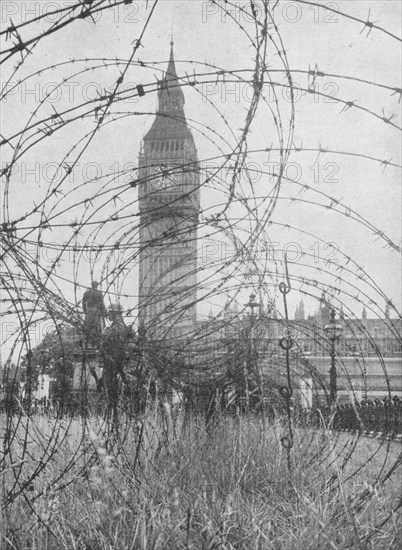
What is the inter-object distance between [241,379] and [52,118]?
205 inches

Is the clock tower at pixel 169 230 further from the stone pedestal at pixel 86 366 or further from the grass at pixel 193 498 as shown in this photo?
the grass at pixel 193 498

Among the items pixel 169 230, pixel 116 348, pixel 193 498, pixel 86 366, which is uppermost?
pixel 169 230

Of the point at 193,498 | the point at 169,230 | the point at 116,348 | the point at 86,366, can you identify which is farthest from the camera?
the point at 86,366

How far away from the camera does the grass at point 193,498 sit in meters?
2.88

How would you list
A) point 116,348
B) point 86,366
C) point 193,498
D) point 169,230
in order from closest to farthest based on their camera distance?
point 169,230, point 193,498, point 116,348, point 86,366

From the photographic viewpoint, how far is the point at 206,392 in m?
8.03

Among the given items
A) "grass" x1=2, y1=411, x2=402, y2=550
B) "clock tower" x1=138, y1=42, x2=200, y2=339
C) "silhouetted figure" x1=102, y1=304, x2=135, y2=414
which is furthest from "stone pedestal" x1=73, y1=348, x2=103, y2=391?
"clock tower" x1=138, y1=42, x2=200, y2=339

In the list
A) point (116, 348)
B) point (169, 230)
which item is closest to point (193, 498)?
point (116, 348)

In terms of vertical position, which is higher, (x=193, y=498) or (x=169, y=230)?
(x=169, y=230)

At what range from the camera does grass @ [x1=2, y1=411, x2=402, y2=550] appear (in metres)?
2.88

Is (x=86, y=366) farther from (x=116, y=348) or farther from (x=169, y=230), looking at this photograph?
(x=169, y=230)

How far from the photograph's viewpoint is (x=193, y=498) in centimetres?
404

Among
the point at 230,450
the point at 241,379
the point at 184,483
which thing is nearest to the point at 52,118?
the point at 184,483

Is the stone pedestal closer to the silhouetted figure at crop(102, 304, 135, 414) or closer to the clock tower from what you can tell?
the silhouetted figure at crop(102, 304, 135, 414)
